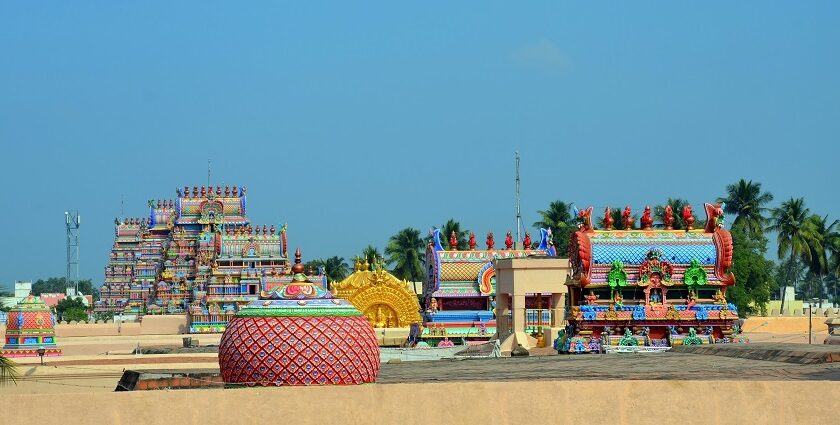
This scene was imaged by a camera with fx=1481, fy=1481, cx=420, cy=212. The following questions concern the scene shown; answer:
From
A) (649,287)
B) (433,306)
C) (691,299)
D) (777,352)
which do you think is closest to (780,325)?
(433,306)

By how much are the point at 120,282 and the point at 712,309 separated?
5938 cm

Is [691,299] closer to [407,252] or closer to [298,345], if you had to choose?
[298,345]

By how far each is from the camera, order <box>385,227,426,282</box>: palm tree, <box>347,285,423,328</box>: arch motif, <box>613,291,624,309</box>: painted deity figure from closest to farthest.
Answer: <box>613,291,624,309</box>: painted deity figure → <box>347,285,423,328</box>: arch motif → <box>385,227,426,282</box>: palm tree

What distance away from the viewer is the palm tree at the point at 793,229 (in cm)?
7088

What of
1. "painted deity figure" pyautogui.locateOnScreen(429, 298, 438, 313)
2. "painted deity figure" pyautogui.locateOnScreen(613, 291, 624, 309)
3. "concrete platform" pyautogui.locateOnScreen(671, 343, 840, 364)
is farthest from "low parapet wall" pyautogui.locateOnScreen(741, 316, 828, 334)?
"concrete platform" pyautogui.locateOnScreen(671, 343, 840, 364)

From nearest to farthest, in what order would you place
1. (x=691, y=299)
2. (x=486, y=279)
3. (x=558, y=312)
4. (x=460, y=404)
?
(x=460, y=404)
(x=691, y=299)
(x=558, y=312)
(x=486, y=279)

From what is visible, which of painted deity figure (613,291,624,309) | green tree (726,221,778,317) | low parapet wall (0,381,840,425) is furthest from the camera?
green tree (726,221,778,317)

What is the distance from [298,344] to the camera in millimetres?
17750

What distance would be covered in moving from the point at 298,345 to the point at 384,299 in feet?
Answer: 116

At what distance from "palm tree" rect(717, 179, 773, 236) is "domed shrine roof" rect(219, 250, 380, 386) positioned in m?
57.5

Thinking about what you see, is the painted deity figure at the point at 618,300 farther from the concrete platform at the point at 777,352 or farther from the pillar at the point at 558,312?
the pillar at the point at 558,312

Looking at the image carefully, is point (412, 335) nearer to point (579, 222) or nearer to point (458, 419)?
point (579, 222)

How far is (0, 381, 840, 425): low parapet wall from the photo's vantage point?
15.7m

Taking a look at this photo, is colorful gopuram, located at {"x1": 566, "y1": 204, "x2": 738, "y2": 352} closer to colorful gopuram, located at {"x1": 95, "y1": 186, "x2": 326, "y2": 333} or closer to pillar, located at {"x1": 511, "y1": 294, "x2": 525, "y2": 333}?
pillar, located at {"x1": 511, "y1": 294, "x2": 525, "y2": 333}
